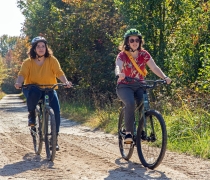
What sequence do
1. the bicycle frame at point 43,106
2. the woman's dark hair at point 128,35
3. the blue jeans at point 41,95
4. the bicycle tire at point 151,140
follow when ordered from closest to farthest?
the bicycle tire at point 151,140 → the woman's dark hair at point 128,35 → the bicycle frame at point 43,106 → the blue jeans at point 41,95

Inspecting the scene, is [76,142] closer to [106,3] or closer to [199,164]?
[199,164]

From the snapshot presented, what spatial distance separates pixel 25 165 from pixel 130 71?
2.11 meters

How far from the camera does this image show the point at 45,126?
7148 mm

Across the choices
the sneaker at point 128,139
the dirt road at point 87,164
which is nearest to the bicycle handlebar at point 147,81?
the sneaker at point 128,139

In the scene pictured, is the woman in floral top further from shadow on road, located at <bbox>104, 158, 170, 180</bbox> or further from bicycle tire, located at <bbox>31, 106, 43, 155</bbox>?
bicycle tire, located at <bbox>31, 106, 43, 155</bbox>

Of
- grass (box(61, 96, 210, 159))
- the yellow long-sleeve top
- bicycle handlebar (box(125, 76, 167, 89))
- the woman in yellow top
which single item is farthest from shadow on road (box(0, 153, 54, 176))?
grass (box(61, 96, 210, 159))

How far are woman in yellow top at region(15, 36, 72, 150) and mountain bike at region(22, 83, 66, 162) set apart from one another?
Answer: 11 centimetres

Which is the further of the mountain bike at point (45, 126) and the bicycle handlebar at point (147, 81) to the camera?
the mountain bike at point (45, 126)

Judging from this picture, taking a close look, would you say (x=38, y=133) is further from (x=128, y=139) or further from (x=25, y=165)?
(x=128, y=139)

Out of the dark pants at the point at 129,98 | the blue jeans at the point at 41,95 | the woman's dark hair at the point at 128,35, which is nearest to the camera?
the dark pants at the point at 129,98

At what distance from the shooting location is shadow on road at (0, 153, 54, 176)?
239 inches

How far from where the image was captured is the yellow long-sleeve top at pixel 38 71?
291 inches

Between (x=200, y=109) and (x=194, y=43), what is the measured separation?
Answer: 3626mm

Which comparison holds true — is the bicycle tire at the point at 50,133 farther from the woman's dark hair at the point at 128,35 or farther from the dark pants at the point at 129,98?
the woman's dark hair at the point at 128,35
